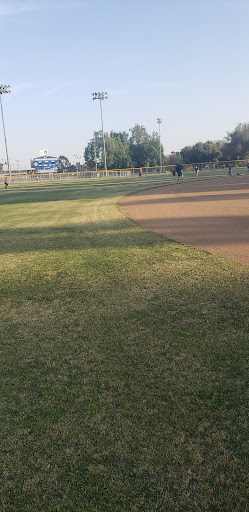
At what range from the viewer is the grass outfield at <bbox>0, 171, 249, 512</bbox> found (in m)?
2.08

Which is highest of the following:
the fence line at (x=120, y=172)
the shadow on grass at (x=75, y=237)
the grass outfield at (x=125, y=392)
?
the fence line at (x=120, y=172)

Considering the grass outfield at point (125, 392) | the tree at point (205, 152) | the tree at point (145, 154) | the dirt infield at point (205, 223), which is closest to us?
the grass outfield at point (125, 392)

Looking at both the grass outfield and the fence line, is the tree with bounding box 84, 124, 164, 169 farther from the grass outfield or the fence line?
the grass outfield

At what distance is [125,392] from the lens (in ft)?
9.59

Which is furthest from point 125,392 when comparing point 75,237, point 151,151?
point 151,151

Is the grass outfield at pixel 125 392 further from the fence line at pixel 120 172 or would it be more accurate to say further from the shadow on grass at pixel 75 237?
the fence line at pixel 120 172

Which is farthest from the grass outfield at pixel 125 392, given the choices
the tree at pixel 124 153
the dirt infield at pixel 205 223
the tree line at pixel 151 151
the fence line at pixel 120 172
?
the tree at pixel 124 153

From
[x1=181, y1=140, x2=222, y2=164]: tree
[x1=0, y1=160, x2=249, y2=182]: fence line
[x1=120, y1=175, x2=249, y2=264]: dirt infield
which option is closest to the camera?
[x1=120, y1=175, x2=249, y2=264]: dirt infield

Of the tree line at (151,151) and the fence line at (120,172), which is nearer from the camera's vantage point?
the fence line at (120,172)

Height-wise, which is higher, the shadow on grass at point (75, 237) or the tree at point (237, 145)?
the tree at point (237, 145)

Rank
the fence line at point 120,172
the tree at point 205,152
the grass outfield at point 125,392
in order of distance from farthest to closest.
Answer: the tree at point 205,152 < the fence line at point 120,172 < the grass outfield at point 125,392

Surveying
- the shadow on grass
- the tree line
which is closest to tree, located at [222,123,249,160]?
the tree line

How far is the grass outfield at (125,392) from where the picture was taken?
6.82ft

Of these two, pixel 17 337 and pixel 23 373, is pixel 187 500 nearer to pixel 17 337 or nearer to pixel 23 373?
pixel 23 373
